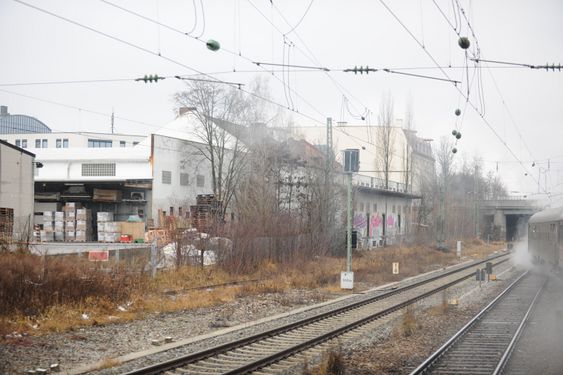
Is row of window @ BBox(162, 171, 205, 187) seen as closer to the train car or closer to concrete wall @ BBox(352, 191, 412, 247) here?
concrete wall @ BBox(352, 191, 412, 247)

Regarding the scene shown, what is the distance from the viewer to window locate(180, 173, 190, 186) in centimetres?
5126

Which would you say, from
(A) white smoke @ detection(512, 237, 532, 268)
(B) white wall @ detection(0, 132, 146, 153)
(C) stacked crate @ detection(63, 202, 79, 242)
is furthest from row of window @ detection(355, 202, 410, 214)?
(B) white wall @ detection(0, 132, 146, 153)

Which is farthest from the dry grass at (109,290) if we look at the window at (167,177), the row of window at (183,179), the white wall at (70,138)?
the white wall at (70,138)

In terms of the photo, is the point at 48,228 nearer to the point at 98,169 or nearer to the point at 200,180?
the point at 98,169

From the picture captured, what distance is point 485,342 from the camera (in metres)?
14.5

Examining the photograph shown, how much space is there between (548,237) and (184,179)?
2988cm

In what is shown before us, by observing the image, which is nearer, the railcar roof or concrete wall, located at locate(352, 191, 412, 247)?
the railcar roof

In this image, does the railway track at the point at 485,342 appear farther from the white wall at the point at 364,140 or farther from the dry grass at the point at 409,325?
the white wall at the point at 364,140

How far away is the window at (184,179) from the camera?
5126cm

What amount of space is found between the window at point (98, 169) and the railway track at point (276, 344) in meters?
33.5

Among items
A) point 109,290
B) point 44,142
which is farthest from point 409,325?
point 44,142

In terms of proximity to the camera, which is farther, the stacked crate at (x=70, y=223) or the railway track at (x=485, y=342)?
the stacked crate at (x=70, y=223)

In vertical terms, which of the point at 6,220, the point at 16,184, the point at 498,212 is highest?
the point at 16,184

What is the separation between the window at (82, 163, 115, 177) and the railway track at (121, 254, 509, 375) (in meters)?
33.5
